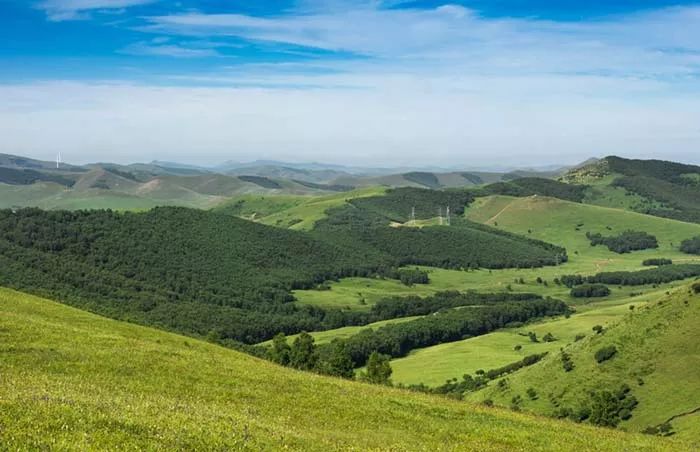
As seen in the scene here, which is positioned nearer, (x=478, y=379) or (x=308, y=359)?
(x=308, y=359)

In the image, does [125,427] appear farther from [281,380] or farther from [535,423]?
[535,423]

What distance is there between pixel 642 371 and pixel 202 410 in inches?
3569

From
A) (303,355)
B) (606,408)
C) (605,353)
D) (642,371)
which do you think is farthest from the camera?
(303,355)

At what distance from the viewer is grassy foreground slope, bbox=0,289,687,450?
22.5 meters

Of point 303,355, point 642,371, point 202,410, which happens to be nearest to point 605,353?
point 642,371

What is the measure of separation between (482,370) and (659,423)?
83.4 metres

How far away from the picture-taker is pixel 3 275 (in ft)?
655

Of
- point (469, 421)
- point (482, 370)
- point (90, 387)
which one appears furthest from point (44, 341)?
point (482, 370)

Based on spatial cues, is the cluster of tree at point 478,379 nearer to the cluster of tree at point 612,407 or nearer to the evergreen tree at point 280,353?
the evergreen tree at point 280,353

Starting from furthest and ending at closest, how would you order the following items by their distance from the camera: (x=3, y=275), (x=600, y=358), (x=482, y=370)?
(x=3, y=275)
(x=482, y=370)
(x=600, y=358)

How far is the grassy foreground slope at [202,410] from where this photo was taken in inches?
885

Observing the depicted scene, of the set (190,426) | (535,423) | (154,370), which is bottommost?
(535,423)

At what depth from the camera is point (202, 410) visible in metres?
30.2

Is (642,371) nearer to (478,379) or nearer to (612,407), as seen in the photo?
(612,407)
